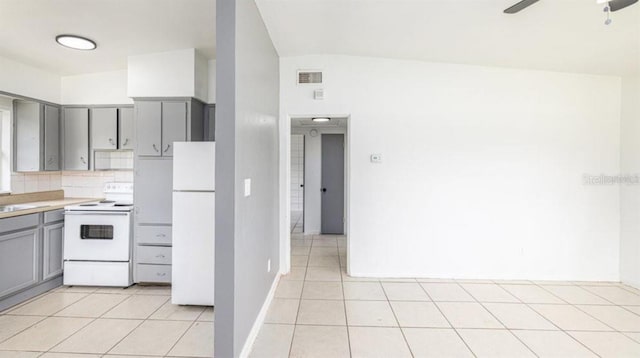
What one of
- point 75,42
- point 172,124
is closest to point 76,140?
point 75,42

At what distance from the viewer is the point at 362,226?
3.74m

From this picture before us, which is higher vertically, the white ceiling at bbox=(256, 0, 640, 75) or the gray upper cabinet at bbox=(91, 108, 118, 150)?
the white ceiling at bbox=(256, 0, 640, 75)

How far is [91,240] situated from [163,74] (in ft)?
6.59

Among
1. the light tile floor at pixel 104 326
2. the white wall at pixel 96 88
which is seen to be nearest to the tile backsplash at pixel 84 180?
the white wall at pixel 96 88

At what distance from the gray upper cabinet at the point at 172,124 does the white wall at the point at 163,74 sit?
5.2 inches

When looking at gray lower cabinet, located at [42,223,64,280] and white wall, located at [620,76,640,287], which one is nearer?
gray lower cabinet, located at [42,223,64,280]

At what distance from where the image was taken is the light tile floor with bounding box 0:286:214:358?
7.31 feet

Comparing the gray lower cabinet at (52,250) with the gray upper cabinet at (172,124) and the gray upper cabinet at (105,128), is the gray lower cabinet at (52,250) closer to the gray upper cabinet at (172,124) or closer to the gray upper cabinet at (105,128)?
the gray upper cabinet at (105,128)

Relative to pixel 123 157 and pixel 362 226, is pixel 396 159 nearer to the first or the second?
pixel 362 226

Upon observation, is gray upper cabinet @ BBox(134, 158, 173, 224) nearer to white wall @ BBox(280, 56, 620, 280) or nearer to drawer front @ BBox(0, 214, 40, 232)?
drawer front @ BBox(0, 214, 40, 232)

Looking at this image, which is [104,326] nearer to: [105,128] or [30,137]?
[105,128]

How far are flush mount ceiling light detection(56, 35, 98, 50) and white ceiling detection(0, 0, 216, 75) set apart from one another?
60 mm

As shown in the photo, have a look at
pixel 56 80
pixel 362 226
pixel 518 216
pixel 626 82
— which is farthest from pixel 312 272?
pixel 626 82

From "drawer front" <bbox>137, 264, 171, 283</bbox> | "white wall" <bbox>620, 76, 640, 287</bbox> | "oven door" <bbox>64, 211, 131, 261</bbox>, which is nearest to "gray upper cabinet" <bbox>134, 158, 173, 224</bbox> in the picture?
"oven door" <bbox>64, 211, 131, 261</bbox>
